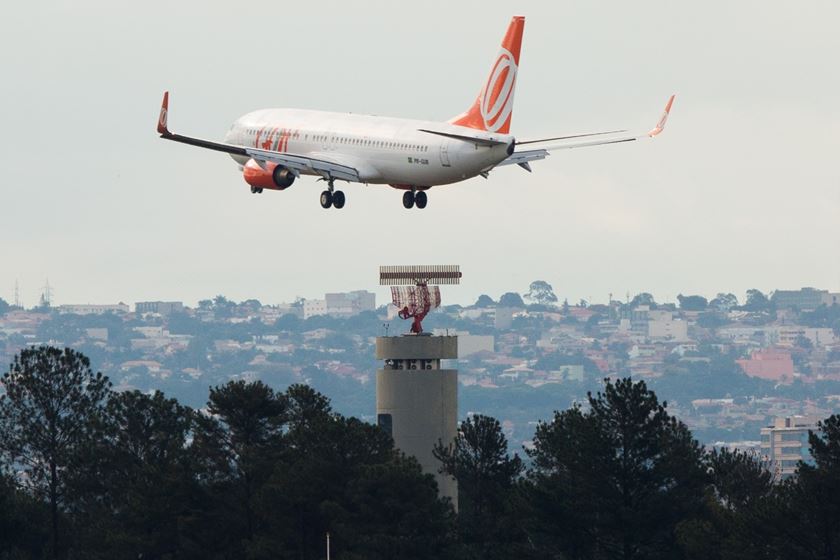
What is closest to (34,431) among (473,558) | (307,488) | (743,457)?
(307,488)

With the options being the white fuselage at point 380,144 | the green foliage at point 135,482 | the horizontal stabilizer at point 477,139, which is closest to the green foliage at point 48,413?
the green foliage at point 135,482

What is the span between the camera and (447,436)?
160 m

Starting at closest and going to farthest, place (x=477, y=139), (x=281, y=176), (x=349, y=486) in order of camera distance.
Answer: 1. (x=477, y=139)
2. (x=349, y=486)
3. (x=281, y=176)

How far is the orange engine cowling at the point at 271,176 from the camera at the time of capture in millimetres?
143250

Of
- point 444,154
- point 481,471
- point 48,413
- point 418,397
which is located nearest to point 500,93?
point 444,154

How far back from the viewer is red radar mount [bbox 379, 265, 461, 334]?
568 ft

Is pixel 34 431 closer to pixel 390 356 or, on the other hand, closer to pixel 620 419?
pixel 390 356

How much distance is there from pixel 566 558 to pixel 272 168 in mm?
33187

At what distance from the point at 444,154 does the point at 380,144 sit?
7.22 m

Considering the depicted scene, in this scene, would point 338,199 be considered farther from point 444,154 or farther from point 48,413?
point 48,413

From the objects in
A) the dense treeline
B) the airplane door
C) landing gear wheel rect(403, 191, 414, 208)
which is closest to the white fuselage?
the airplane door

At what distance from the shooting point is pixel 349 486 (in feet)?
436

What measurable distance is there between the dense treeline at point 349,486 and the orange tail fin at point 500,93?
18694 mm

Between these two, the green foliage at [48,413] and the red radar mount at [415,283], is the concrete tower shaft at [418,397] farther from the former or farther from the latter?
the green foliage at [48,413]
